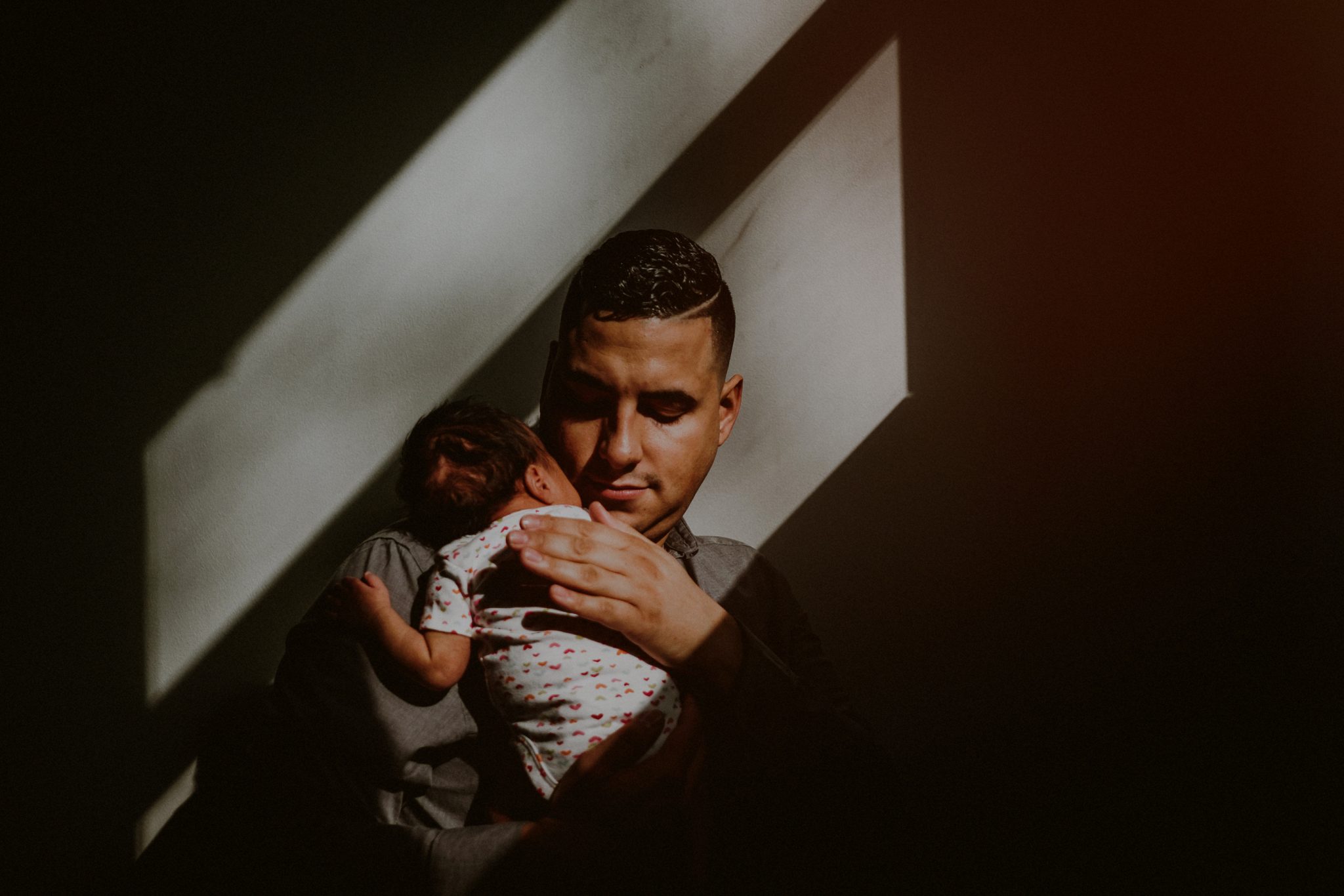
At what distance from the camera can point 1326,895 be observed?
1.82 m

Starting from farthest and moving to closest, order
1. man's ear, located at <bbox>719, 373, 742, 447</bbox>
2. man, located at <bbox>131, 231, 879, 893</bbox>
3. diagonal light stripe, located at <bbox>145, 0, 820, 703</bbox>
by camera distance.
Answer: diagonal light stripe, located at <bbox>145, 0, 820, 703</bbox> → man's ear, located at <bbox>719, 373, 742, 447</bbox> → man, located at <bbox>131, 231, 879, 893</bbox>

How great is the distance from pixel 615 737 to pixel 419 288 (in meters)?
1.07

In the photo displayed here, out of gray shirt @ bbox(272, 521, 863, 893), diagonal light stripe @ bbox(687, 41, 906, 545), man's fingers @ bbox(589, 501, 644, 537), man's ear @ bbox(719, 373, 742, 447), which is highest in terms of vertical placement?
diagonal light stripe @ bbox(687, 41, 906, 545)

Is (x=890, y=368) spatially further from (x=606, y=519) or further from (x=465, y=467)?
(x=465, y=467)

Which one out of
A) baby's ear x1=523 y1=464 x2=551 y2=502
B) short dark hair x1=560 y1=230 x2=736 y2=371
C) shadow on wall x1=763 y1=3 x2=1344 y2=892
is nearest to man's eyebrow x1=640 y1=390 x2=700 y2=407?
short dark hair x1=560 y1=230 x2=736 y2=371

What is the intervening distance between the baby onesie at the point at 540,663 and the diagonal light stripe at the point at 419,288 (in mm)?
602

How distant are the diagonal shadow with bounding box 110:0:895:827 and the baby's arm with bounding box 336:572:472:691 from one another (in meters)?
0.54

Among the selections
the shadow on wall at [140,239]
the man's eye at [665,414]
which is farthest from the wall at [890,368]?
the man's eye at [665,414]

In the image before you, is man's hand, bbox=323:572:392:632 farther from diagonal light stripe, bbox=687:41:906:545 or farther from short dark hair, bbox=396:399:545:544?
diagonal light stripe, bbox=687:41:906:545

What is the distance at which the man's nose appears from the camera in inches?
51.5

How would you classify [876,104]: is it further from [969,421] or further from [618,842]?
[618,842]

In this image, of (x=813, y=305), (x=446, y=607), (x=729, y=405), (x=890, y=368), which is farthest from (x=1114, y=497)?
(x=446, y=607)

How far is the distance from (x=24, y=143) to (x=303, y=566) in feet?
3.40

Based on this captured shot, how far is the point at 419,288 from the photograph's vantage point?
1.72m
